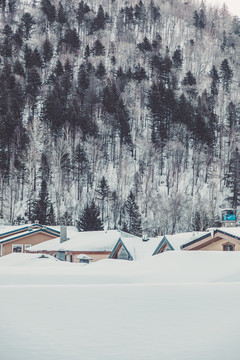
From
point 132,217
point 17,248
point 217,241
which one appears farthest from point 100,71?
point 217,241

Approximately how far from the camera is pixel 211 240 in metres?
32.6

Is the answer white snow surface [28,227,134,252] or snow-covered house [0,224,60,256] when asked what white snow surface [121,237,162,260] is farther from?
snow-covered house [0,224,60,256]

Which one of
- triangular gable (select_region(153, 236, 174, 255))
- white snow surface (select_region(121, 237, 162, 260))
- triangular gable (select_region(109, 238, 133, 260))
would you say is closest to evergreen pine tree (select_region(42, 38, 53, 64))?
white snow surface (select_region(121, 237, 162, 260))

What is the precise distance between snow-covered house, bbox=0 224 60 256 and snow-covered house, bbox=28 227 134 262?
2.41m

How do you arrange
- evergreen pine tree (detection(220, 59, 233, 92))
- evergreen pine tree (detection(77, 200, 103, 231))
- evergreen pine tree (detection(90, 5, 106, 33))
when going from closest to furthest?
evergreen pine tree (detection(77, 200, 103, 231))
evergreen pine tree (detection(220, 59, 233, 92))
evergreen pine tree (detection(90, 5, 106, 33))

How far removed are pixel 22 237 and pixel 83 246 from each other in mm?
8447

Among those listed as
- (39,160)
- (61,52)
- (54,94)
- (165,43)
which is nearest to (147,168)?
(39,160)

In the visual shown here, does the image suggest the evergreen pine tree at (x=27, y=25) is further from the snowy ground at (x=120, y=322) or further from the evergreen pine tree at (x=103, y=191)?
the snowy ground at (x=120, y=322)

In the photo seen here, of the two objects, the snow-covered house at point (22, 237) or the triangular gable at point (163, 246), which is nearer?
the triangular gable at point (163, 246)

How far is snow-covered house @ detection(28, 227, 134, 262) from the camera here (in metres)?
41.8

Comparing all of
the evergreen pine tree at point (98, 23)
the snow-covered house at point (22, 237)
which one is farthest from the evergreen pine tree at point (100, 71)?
the snow-covered house at point (22, 237)

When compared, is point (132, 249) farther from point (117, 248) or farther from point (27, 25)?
point (27, 25)

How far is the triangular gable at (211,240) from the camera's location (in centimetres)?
3130

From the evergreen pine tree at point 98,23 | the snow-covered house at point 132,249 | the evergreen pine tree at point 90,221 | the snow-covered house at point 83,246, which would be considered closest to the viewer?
the snow-covered house at point 132,249
